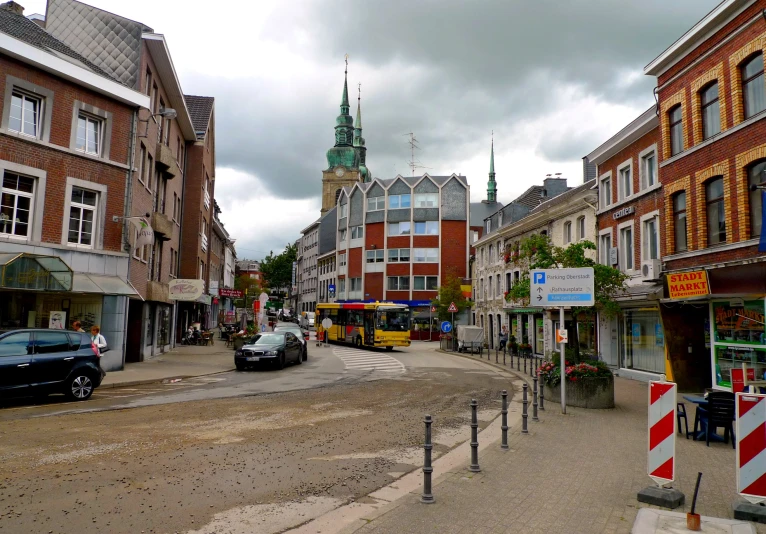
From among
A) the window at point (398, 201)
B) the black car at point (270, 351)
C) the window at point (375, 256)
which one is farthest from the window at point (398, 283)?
the black car at point (270, 351)

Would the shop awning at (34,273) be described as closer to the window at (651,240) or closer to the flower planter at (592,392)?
the flower planter at (592,392)

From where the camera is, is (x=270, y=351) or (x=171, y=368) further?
(x=270, y=351)

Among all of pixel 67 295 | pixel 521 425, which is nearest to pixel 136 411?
pixel 521 425

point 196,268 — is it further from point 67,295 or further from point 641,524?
point 641,524

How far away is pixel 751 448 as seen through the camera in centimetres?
573

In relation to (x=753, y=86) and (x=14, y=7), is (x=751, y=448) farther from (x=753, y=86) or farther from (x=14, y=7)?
(x=14, y=7)

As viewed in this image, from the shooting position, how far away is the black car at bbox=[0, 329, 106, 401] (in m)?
11.4

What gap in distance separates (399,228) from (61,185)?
44.2 metres

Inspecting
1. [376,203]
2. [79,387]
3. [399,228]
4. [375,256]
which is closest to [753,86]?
[79,387]

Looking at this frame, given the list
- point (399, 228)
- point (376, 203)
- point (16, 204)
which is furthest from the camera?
point (376, 203)

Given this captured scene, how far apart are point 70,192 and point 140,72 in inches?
250

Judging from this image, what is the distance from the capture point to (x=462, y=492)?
6355 millimetres

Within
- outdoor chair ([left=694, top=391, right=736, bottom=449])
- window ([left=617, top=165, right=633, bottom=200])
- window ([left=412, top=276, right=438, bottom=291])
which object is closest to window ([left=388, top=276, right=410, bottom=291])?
window ([left=412, top=276, right=438, bottom=291])

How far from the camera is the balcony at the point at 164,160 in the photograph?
2502 cm
